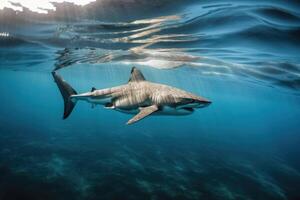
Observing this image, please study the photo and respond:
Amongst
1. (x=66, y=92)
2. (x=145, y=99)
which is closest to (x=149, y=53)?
(x=66, y=92)

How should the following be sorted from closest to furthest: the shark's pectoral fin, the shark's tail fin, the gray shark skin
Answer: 1. the shark's pectoral fin
2. the gray shark skin
3. the shark's tail fin

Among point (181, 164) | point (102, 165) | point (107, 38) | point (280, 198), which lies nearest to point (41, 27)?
point (107, 38)

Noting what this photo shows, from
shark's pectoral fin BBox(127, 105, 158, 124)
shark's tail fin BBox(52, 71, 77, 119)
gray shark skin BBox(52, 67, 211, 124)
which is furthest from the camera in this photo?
shark's tail fin BBox(52, 71, 77, 119)

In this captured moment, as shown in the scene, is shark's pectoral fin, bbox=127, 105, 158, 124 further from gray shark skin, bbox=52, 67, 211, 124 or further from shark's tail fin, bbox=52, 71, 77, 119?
shark's tail fin, bbox=52, 71, 77, 119

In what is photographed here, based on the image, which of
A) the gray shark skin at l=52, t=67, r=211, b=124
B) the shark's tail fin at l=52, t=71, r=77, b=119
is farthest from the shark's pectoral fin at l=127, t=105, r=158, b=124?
the shark's tail fin at l=52, t=71, r=77, b=119

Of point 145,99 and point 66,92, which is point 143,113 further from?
point 66,92

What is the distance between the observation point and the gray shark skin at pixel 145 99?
631 cm

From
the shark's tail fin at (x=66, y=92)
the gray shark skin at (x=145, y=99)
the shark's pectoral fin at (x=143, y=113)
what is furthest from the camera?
the shark's tail fin at (x=66, y=92)

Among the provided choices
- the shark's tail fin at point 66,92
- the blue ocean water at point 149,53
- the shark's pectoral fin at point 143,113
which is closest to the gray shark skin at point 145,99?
the shark's pectoral fin at point 143,113

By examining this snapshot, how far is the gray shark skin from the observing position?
20.7 feet

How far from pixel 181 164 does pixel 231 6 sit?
1509 cm

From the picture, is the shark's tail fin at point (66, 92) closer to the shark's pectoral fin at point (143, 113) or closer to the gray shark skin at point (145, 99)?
the gray shark skin at point (145, 99)

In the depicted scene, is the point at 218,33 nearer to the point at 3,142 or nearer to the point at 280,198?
the point at 280,198

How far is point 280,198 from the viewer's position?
16609 mm
